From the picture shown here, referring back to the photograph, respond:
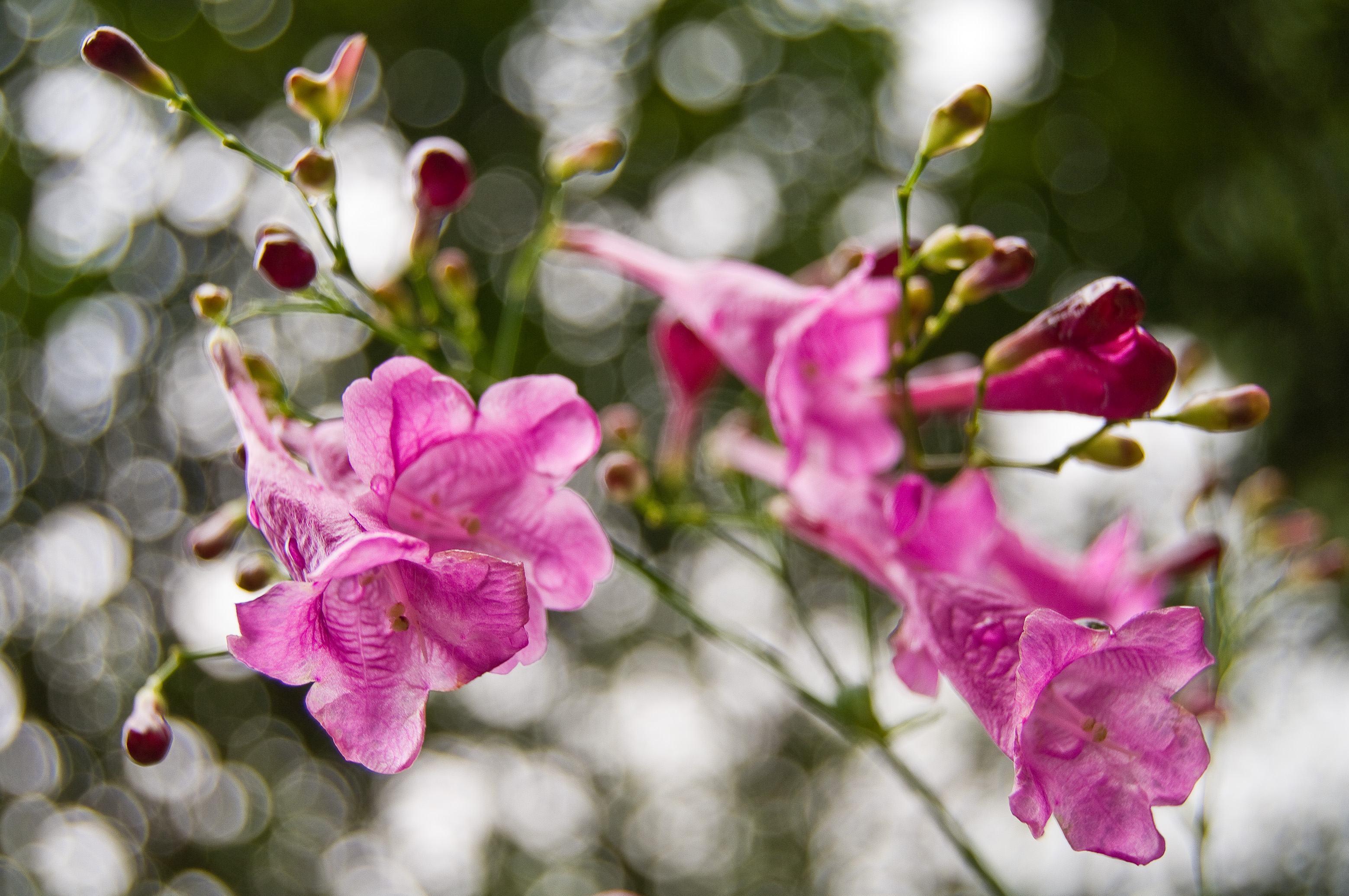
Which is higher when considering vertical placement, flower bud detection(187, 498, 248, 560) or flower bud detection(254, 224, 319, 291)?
flower bud detection(254, 224, 319, 291)

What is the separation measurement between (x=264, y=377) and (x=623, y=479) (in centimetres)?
53

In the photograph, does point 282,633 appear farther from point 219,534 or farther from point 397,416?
point 219,534

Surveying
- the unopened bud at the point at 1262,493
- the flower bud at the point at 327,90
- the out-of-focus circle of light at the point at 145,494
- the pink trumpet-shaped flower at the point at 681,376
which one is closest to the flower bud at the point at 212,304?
the flower bud at the point at 327,90

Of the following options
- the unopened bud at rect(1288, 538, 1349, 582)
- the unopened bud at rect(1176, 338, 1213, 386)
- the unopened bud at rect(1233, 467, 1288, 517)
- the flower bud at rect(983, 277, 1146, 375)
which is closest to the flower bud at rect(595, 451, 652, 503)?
A: the flower bud at rect(983, 277, 1146, 375)

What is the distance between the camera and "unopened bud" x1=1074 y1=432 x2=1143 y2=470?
44.1 inches

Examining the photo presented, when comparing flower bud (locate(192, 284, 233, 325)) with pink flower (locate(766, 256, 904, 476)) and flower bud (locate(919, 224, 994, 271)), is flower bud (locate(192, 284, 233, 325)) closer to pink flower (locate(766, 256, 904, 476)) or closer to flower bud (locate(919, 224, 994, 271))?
pink flower (locate(766, 256, 904, 476))

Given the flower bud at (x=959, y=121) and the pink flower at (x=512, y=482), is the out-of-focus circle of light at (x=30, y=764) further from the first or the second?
the flower bud at (x=959, y=121)

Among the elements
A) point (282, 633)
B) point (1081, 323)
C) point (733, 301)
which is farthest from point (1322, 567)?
point (282, 633)

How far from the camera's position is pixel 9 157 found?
543 centimetres

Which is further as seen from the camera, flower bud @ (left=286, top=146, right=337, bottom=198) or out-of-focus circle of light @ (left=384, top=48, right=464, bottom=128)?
out-of-focus circle of light @ (left=384, top=48, right=464, bottom=128)

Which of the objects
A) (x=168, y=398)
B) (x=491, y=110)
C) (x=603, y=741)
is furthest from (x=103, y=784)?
(x=491, y=110)

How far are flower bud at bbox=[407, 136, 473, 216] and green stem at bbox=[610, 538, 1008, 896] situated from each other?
525 mm

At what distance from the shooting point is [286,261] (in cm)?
104

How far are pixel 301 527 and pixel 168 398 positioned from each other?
647 cm
